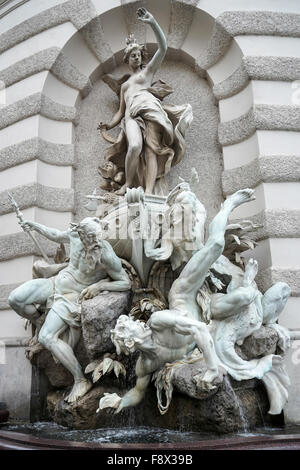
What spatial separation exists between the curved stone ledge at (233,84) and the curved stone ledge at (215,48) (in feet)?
1.48

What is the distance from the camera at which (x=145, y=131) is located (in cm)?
647

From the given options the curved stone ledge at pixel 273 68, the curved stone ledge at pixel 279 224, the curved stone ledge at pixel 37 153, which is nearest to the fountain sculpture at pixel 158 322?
the curved stone ledge at pixel 279 224

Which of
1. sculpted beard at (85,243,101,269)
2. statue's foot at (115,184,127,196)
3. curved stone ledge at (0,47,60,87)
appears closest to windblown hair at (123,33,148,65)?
curved stone ledge at (0,47,60,87)

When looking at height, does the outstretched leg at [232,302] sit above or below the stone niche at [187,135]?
below

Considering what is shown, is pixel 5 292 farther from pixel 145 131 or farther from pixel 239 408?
pixel 239 408

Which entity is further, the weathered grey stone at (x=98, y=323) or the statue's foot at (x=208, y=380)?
the weathered grey stone at (x=98, y=323)

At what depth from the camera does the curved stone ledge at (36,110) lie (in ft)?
22.3

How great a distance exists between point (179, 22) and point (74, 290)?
5.05 meters

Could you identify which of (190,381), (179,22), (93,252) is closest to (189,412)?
(190,381)

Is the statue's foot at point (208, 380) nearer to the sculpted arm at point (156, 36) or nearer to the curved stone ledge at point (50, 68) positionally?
the sculpted arm at point (156, 36)

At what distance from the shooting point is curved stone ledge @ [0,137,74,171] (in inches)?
260

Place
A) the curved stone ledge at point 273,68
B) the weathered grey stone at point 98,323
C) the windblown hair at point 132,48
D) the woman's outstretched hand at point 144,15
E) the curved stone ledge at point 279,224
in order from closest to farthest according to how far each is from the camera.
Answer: the weathered grey stone at point 98,323 < the curved stone ledge at point 279,224 < the woman's outstretched hand at point 144,15 < the curved stone ledge at point 273,68 < the windblown hair at point 132,48

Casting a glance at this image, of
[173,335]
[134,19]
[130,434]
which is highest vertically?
[134,19]

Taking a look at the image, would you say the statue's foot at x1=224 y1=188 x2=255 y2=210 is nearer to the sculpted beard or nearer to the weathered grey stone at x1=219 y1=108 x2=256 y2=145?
the sculpted beard
